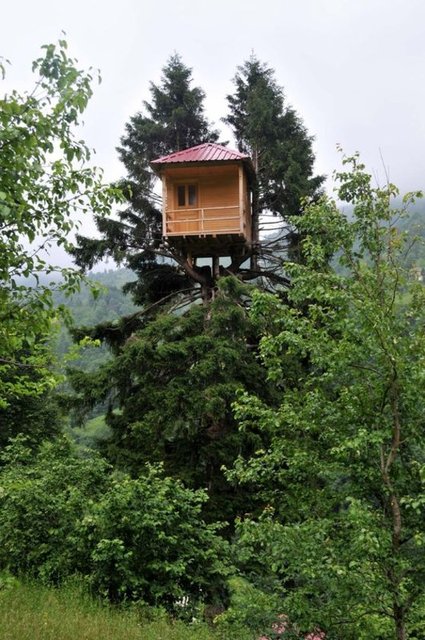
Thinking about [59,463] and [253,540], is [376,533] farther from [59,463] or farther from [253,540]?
[59,463]

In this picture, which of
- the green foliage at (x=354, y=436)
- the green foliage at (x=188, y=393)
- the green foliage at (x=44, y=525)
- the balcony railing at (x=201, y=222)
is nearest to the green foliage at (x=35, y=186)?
the green foliage at (x=354, y=436)

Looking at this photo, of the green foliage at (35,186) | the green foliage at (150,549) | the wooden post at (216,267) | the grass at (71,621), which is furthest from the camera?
the wooden post at (216,267)

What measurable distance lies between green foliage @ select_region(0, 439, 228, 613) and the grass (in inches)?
18.7

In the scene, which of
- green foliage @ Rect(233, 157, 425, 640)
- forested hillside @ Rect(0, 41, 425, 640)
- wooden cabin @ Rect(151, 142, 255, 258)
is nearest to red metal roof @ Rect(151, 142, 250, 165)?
wooden cabin @ Rect(151, 142, 255, 258)

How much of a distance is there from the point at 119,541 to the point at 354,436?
3.73 meters

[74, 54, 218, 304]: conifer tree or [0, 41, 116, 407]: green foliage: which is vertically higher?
[74, 54, 218, 304]: conifer tree

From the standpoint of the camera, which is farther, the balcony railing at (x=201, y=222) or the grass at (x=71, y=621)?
the balcony railing at (x=201, y=222)

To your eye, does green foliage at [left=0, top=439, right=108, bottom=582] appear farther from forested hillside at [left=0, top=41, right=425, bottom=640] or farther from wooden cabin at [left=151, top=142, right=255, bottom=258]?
wooden cabin at [left=151, top=142, right=255, bottom=258]

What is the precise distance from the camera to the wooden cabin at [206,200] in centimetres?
1532

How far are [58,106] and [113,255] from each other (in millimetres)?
13147

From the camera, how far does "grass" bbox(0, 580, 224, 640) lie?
5.55 m

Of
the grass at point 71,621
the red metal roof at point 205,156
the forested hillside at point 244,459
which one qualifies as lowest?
the grass at point 71,621

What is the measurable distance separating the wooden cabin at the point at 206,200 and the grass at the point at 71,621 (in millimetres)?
10315

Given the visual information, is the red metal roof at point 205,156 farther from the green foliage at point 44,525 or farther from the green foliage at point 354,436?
the green foliage at point 44,525
